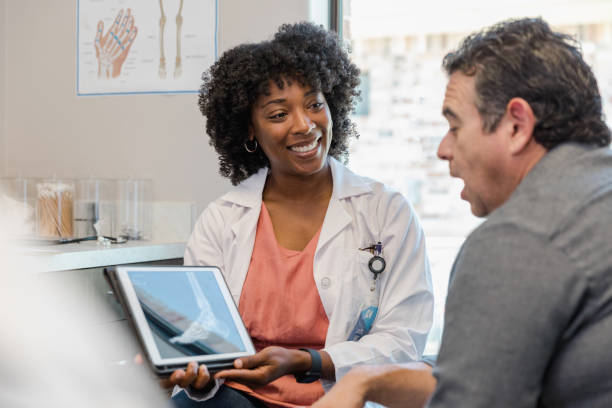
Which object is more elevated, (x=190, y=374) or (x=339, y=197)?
(x=339, y=197)

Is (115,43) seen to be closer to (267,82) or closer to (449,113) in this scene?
(267,82)

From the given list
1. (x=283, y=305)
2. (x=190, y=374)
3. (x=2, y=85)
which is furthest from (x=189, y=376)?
(x=2, y=85)

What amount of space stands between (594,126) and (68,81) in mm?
2315

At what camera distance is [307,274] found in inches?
65.4

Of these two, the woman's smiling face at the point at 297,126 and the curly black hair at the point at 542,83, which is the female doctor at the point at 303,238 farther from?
the curly black hair at the point at 542,83

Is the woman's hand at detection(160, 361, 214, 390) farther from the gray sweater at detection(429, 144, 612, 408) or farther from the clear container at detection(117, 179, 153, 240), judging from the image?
the clear container at detection(117, 179, 153, 240)

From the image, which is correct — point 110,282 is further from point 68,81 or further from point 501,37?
point 68,81

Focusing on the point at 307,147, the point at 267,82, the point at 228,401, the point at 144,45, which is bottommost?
the point at 228,401

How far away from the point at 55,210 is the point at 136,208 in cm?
29

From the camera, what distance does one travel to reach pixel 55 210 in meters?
2.51

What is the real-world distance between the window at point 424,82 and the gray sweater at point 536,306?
1.77 meters

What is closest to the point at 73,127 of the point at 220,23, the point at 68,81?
the point at 68,81

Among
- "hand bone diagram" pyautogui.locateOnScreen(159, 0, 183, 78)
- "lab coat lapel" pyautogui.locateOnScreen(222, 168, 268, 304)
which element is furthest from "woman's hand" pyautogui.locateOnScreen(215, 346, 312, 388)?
"hand bone diagram" pyautogui.locateOnScreen(159, 0, 183, 78)

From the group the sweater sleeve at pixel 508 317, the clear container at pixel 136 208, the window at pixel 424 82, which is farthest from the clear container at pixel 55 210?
the sweater sleeve at pixel 508 317
